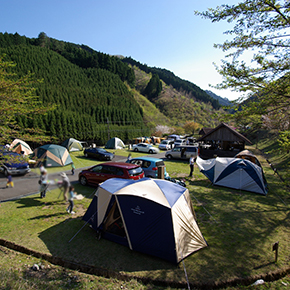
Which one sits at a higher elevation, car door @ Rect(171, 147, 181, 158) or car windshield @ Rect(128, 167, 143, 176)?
car windshield @ Rect(128, 167, 143, 176)

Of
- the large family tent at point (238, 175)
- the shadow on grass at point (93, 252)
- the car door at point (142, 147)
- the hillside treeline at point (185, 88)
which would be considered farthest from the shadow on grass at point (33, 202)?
the hillside treeline at point (185, 88)

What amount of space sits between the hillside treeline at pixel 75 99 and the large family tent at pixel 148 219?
27380 mm

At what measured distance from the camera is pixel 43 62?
185 ft

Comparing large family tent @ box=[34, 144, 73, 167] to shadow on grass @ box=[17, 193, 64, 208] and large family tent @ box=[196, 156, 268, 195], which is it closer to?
shadow on grass @ box=[17, 193, 64, 208]

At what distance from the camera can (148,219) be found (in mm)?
6453

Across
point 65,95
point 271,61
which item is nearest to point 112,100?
point 65,95

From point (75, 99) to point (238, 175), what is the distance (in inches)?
1688

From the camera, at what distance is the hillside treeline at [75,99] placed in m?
35.5

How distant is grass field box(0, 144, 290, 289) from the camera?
18.1 feet

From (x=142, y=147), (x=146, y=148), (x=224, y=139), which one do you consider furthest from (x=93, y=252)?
(x=142, y=147)

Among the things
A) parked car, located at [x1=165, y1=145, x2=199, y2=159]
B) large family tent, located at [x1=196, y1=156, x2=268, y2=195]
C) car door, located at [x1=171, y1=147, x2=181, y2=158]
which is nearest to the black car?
car door, located at [x1=171, y1=147, x2=181, y2=158]

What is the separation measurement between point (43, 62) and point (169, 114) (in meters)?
54.7

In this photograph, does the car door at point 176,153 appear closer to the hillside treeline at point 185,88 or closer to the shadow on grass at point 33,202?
the shadow on grass at point 33,202

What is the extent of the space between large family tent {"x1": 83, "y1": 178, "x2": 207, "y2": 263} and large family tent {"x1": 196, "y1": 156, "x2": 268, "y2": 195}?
21.8 ft
